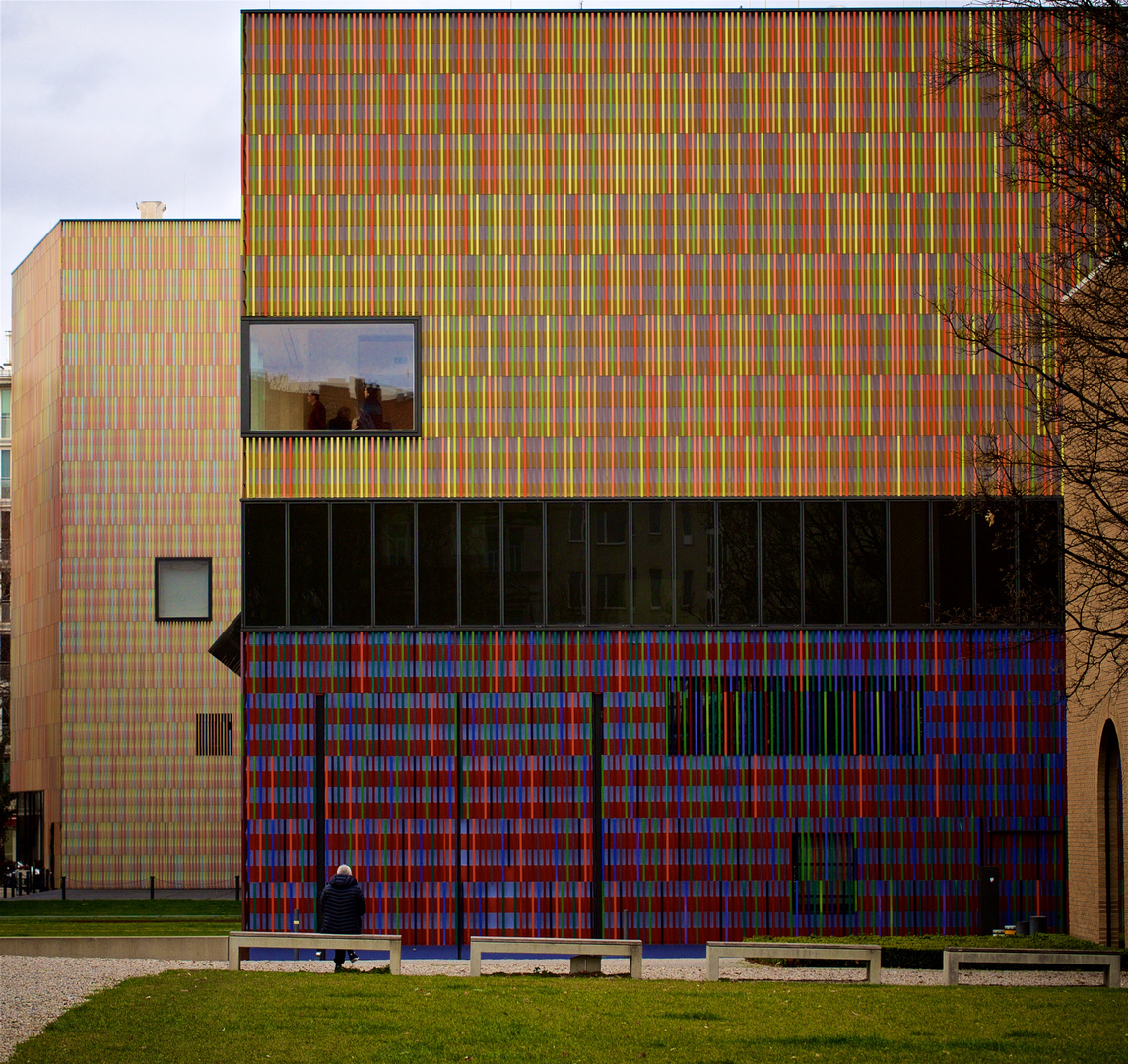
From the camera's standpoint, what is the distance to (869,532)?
2823cm

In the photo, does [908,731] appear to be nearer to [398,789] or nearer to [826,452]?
[826,452]

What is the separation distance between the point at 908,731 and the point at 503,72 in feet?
45.3

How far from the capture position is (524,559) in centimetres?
2822

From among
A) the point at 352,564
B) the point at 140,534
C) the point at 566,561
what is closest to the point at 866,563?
the point at 566,561

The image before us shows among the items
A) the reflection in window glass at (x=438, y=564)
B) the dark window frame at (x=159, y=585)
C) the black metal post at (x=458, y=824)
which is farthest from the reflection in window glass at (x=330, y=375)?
the dark window frame at (x=159, y=585)

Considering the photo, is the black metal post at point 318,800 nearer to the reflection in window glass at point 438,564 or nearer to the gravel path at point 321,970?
the reflection in window glass at point 438,564

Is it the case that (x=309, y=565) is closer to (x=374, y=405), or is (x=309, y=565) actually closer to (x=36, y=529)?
(x=374, y=405)

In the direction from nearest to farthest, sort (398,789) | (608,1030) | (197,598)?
(608,1030), (398,789), (197,598)

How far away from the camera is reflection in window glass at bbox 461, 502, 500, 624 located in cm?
2816

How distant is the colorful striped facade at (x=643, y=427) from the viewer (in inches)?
1094

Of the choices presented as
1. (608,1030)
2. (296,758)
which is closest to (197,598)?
(296,758)

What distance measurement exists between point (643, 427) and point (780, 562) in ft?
11.1

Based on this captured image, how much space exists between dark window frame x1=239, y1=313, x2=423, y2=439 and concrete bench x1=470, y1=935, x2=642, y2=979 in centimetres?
1057

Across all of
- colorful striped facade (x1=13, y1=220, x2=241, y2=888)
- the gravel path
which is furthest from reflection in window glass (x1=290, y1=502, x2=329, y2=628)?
colorful striped facade (x1=13, y1=220, x2=241, y2=888)
